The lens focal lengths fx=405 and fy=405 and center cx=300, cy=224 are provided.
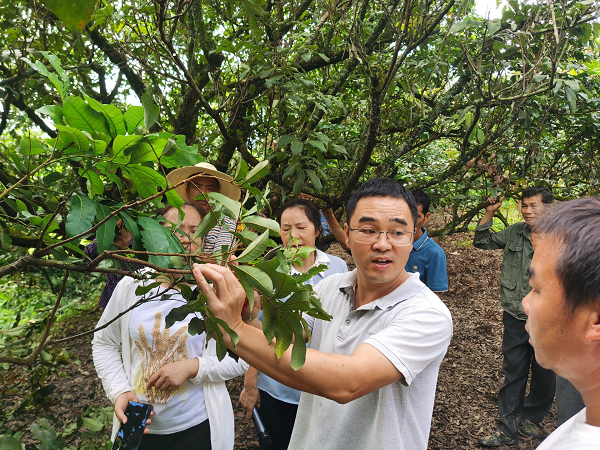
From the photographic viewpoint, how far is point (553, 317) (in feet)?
2.92

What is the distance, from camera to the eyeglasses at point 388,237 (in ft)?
5.49

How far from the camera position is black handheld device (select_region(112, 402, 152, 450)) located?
5.98 feet

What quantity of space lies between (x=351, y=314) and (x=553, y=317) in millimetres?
897

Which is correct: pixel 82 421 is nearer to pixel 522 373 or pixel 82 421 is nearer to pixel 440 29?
pixel 522 373

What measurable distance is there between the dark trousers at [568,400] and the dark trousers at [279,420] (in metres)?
1.83

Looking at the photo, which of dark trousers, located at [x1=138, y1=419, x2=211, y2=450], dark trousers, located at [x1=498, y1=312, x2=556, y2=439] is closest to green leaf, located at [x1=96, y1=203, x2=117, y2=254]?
dark trousers, located at [x1=138, y1=419, x2=211, y2=450]

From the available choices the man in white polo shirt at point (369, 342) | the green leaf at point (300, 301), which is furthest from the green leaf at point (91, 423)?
the green leaf at point (300, 301)

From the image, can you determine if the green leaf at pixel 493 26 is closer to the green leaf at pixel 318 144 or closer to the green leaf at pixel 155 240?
the green leaf at pixel 318 144

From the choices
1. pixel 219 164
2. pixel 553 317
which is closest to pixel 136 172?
pixel 553 317

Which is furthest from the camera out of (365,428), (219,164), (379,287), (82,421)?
(219,164)

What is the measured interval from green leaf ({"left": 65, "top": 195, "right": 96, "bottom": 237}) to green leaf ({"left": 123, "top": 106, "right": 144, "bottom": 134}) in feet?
0.69

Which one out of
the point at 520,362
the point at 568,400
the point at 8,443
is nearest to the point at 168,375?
the point at 8,443

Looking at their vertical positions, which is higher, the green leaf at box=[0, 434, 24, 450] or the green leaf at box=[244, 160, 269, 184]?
the green leaf at box=[244, 160, 269, 184]

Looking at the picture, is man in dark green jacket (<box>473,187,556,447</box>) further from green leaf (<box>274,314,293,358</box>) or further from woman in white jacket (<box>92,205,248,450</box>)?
green leaf (<box>274,314,293,358</box>)
